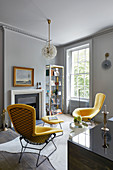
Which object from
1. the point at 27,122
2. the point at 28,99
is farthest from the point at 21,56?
the point at 27,122

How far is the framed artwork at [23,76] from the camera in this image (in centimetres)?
356

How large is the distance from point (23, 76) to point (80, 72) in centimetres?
234

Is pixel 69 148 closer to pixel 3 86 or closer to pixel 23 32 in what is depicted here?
pixel 3 86

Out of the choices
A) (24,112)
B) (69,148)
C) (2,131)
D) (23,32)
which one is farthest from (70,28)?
(2,131)

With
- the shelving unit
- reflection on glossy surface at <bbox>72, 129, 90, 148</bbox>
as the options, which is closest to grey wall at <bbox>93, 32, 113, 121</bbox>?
the shelving unit

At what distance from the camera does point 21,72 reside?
3688 millimetres

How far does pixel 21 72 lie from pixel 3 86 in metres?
0.72

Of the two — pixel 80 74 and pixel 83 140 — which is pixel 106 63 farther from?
pixel 83 140

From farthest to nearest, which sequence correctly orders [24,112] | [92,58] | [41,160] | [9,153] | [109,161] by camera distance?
[92,58], [9,153], [41,160], [24,112], [109,161]

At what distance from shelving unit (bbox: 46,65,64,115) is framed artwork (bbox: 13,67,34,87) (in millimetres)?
727

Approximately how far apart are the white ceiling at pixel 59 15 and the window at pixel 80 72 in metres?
0.95

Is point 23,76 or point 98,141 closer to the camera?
point 98,141

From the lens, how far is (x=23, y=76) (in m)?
3.74

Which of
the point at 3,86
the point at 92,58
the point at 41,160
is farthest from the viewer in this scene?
the point at 92,58
